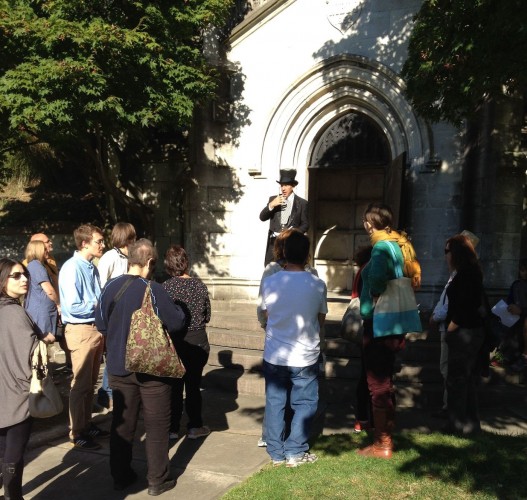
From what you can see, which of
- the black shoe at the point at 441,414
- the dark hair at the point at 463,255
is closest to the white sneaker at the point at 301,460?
the black shoe at the point at 441,414

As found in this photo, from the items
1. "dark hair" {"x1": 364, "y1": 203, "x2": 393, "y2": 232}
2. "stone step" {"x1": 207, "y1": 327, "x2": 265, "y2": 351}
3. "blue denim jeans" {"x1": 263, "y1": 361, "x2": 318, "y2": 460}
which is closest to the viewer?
"blue denim jeans" {"x1": 263, "y1": 361, "x2": 318, "y2": 460}

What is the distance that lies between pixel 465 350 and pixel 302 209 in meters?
2.55

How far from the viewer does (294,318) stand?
3.89 metres

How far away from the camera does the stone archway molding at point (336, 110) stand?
8.23 metres

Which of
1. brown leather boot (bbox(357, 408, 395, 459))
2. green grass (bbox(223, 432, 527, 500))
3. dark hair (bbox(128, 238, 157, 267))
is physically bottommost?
green grass (bbox(223, 432, 527, 500))

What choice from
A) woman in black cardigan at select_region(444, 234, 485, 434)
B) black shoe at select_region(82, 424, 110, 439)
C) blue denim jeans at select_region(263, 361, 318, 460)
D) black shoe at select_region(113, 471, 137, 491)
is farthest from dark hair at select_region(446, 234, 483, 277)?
black shoe at select_region(82, 424, 110, 439)

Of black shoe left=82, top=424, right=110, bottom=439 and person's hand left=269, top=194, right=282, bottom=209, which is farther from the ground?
person's hand left=269, top=194, right=282, bottom=209

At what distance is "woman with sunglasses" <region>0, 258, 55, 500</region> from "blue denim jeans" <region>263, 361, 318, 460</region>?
1721 mm

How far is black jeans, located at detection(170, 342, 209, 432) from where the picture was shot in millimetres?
4648

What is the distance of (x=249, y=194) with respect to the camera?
362 inches

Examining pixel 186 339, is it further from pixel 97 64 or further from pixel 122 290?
pixel 97 64

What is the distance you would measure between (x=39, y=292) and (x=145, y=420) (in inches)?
87.2

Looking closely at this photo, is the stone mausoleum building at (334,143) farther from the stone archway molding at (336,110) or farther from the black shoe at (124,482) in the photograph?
the black shoe at (124,482)

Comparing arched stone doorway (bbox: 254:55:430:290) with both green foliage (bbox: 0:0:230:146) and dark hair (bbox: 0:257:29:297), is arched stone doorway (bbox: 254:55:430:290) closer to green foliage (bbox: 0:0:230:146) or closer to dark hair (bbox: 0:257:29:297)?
green foliage (bbox: 0:0:230:146)
